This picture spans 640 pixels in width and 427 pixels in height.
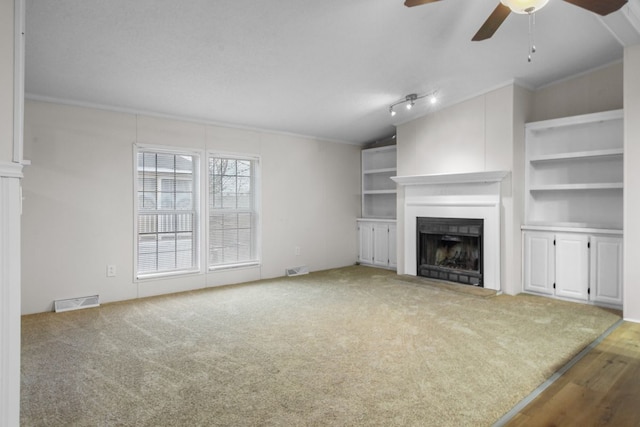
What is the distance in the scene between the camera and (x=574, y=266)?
440 centimetres

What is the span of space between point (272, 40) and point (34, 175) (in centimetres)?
290

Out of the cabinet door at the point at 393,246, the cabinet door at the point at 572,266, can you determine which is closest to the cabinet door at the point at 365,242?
the cabinet door at the point at 393,246

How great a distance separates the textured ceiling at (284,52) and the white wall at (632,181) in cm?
34

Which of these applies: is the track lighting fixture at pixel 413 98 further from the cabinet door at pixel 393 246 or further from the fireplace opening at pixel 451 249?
the cabinet door at pixel 393 246

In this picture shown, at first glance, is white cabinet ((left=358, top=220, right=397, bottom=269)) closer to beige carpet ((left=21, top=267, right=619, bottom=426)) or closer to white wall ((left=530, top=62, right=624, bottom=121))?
beige carpet ((left=21, top=267, right=619, bottom=426))

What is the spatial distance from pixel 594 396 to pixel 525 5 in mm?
2379

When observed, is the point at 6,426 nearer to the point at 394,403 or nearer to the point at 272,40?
the point at 394,403

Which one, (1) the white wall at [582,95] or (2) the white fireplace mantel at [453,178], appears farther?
(2) the white fireplace mantel at [453,178]

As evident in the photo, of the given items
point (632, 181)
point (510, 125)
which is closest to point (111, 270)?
point (510, 125)

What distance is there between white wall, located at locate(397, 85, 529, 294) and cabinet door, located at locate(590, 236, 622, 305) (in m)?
0.82

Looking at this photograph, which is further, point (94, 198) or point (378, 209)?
point (378, 209)

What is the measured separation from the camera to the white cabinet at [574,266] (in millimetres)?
4125

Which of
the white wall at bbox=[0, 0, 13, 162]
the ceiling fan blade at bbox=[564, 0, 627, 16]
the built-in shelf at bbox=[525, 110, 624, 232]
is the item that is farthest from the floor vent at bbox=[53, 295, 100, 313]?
the built-in shelf at bbox=[525, 110, 624, 232]

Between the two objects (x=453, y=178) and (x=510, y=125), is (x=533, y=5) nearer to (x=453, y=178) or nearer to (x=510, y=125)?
(x=510, y=125)
